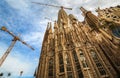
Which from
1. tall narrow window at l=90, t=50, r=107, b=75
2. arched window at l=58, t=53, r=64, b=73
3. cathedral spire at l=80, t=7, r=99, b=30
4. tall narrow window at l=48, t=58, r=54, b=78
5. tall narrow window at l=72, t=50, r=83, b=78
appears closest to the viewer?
tall narrow window at l=90, t=50, r=107, b=75

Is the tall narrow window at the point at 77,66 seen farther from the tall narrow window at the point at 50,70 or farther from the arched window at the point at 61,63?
the tall narrow window at the point at 50,70

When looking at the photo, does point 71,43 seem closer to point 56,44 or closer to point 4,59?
point 56,44

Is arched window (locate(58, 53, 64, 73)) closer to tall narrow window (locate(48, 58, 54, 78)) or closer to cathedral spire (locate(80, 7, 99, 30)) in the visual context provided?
tall narrow window (locate(48, 58, 54, 78))

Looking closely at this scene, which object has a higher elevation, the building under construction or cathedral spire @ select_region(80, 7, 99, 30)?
cathedral spire @ select_region(80, 7, 99, 30)

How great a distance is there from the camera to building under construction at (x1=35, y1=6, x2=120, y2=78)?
20953 millimetres

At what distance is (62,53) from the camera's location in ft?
82.0

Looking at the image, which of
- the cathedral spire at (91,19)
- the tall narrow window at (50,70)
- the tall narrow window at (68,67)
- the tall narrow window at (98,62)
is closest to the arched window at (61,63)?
the tall narrow window at (68,67)

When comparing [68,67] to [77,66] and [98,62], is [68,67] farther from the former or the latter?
[98,62]

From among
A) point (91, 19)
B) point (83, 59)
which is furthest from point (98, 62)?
point (91, 19)

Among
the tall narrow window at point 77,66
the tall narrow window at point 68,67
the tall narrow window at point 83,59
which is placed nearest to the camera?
the tall narrow window at point 77,66

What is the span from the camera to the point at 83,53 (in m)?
24.0

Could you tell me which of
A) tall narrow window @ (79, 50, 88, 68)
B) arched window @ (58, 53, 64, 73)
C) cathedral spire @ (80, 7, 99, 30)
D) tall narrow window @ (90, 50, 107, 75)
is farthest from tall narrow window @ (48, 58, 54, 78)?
cathedral spire @ (80, 7, 99, 30)

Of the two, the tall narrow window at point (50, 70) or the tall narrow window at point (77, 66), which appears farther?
the tall narrow window at point (50, 70)

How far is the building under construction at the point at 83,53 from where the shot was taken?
68.7ft
